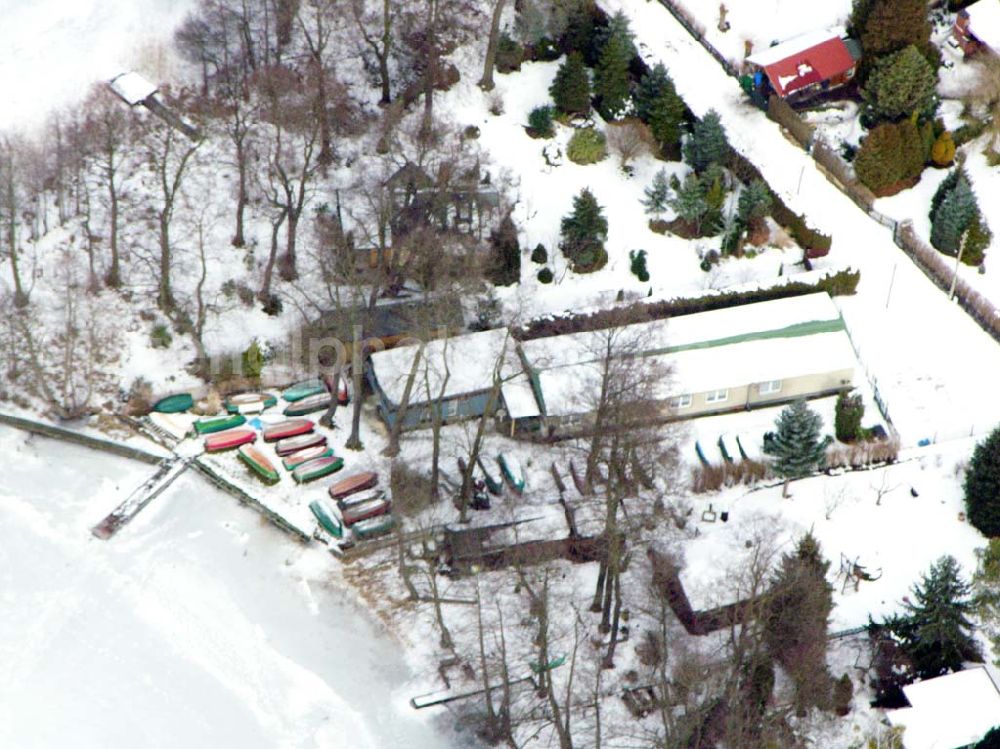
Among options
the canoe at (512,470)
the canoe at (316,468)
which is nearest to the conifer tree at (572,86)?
the canoe at (512,470)

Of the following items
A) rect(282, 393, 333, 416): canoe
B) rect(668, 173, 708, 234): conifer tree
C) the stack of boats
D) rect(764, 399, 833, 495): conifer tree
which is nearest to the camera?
rect(764, 399, 833, 495): conifer tree

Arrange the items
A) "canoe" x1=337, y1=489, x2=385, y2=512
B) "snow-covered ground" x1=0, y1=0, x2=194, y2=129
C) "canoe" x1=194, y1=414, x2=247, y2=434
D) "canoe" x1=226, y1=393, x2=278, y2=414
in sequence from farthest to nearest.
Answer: "snow-covered ground" x1=0, y1=0, x2=194, y2=129, "canoe" x1=226, y1=393, x2=278, y2=414, "canoe" x1=194, y1=414, x2=247, y2=434, "canoe" x1=337, y1=489, x2=385, y2=512

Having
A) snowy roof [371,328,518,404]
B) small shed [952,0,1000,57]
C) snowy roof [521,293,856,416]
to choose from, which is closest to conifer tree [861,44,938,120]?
small shed [952,0,1000,57]

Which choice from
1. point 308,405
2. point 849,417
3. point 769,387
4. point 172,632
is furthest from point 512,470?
point 172,632

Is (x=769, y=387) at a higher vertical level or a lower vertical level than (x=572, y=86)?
lower

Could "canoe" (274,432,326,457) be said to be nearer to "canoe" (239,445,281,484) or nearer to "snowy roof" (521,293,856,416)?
"canoe" (239,445,281,484)

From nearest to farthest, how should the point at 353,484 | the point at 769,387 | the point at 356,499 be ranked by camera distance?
the point at 356,499 → the point at 353,484 → the point at 769,387

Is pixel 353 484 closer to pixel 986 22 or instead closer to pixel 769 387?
pixel 769 387
